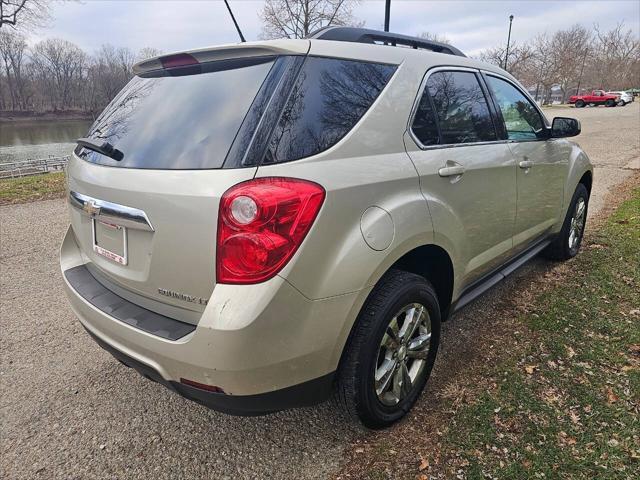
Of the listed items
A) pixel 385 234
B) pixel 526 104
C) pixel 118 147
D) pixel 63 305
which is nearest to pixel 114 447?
pixel 118 147

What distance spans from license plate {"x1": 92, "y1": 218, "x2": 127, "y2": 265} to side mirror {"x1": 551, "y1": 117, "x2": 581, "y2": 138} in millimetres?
3318

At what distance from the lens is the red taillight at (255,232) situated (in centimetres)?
161

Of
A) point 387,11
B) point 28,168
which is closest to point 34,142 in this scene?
point 28,168

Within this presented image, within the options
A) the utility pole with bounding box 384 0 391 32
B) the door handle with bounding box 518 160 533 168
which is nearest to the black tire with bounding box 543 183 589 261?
the door handle with bounding box 518 160 533 168

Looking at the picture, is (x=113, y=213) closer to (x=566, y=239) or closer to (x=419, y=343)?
(x=419, y=343)

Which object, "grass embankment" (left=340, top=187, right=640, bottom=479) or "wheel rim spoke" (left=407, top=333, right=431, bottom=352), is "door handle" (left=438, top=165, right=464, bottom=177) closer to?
"wheel rim spoke" (left=407, top=333, right=431, bottom=352)

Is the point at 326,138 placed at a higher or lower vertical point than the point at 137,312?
higher

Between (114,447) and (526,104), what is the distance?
363 centimetres

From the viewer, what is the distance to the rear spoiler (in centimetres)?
186

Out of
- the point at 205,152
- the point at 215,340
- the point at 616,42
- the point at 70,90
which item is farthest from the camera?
the point at 70,90

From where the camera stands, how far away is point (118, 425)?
2.32m

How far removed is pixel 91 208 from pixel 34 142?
54953 millimetres

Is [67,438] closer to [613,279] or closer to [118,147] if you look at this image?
[118,147]

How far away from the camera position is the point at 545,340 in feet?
10.0
